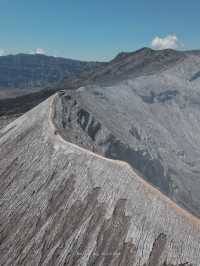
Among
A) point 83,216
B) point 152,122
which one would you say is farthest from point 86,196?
point 152,122

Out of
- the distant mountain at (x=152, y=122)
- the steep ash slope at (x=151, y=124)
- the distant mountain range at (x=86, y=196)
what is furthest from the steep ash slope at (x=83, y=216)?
the distant mountain at (x=152, y=122)

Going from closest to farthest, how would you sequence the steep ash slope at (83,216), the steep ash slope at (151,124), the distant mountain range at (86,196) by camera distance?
1. the steep ash slope at (83,216)
2. the distant mountain range at (86,196)
3. the steep ash slope at (151,124)

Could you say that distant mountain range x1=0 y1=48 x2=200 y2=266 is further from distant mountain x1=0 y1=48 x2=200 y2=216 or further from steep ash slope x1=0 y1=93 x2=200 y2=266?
distant mountain x1=0 y1=48 x2=200 y2=216

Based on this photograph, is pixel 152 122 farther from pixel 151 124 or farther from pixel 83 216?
pixel 83 216

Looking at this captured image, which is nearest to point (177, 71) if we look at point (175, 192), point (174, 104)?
point (174, 104)

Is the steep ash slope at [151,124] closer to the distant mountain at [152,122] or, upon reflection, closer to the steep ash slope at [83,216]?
the distant mountain at [152,122]

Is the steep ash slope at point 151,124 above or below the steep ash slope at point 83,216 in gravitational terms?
below

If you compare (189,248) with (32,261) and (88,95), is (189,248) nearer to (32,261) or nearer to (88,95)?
(32,261)
